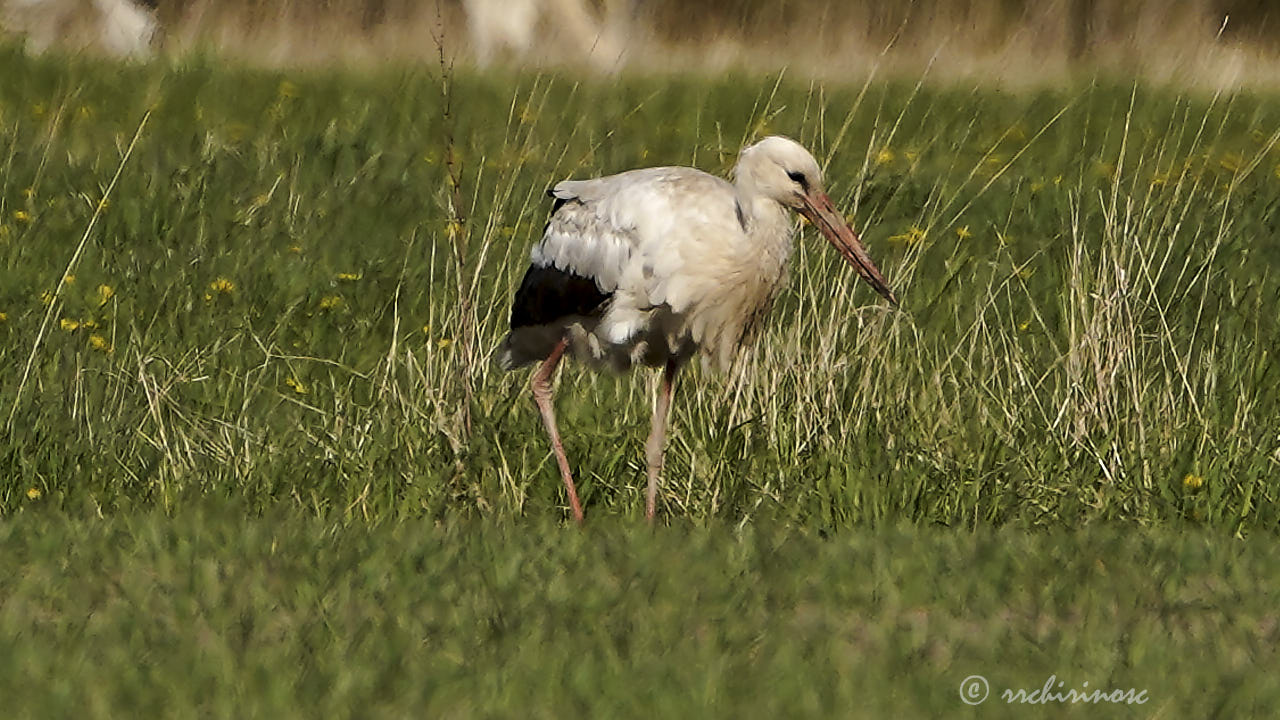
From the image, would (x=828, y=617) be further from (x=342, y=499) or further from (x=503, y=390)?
(x=503, y=390)

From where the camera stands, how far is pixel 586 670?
4840 millimetres

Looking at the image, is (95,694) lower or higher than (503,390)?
higher

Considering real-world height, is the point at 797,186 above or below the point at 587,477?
above

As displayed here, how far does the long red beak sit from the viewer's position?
6.63m

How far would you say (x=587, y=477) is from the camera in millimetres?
7062

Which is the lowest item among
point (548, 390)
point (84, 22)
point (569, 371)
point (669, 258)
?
point (84, 22)

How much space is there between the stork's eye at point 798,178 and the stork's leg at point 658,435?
30.0 inches

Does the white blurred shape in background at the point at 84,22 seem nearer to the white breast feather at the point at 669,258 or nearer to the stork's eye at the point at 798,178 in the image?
the white breast feather at the point at 669,258

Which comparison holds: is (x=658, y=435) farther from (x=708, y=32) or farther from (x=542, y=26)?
(x=708, y=32)

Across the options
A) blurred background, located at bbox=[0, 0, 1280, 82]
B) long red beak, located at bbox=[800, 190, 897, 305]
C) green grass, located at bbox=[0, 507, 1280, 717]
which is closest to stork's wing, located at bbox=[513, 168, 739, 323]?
long red beak, located at bbox=[800, 190, 897, 305]

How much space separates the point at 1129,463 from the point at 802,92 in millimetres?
7715

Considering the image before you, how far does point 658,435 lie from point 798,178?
889mm

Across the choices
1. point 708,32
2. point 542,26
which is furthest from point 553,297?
point 708,32

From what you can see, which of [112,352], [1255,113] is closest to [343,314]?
[112,352]
